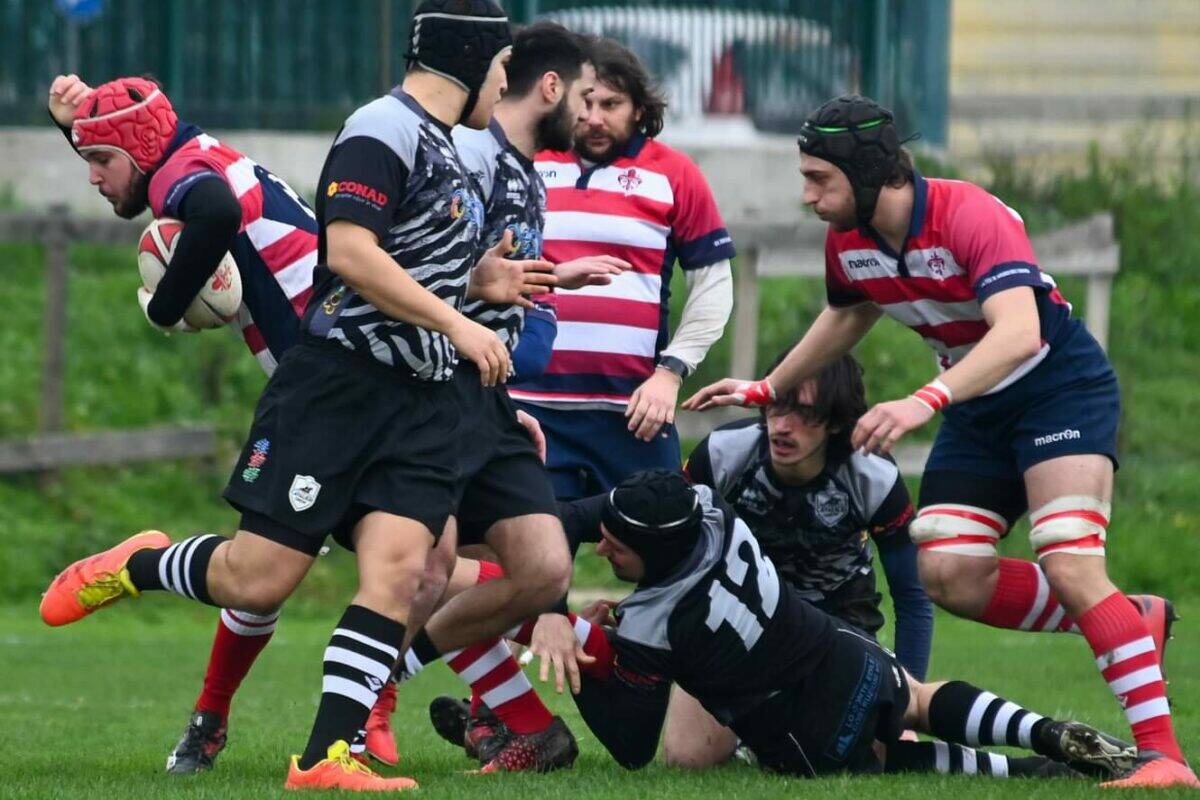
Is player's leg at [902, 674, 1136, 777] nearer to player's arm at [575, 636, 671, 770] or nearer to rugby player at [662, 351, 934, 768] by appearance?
rugby player at [662, 351, 934, 768]

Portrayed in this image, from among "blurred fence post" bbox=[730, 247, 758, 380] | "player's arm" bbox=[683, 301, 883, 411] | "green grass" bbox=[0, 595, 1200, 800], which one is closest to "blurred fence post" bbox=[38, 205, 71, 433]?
"green grass" bbox=[0, 595, 1200, 800]

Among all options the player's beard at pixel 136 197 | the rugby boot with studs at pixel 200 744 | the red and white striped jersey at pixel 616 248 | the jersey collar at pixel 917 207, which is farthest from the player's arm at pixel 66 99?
the jersey collar at pixel 917 207

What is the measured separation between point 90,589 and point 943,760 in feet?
8.06

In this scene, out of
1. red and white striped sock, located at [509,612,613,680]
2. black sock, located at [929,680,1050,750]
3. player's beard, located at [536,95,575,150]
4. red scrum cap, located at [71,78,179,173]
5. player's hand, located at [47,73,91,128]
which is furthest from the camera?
player's beard, located at [536,95,575,150]

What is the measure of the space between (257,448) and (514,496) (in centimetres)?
76

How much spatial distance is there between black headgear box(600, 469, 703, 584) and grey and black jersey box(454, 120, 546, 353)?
0.59 m

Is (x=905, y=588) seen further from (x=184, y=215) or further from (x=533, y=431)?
(x=184, y=215)

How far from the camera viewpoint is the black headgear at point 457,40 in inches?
210

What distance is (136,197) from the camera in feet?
19.9

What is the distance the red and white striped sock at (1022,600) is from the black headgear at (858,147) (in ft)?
3.95

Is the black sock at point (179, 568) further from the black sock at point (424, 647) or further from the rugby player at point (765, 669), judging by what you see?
the rugby player at point (765, 669)

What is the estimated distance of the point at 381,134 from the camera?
17.0ft

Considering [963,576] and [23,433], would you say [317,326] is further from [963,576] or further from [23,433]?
[23,433]

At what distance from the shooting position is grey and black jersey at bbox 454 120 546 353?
5.72 meters
